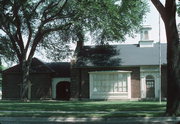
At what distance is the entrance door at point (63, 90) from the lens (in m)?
47.2

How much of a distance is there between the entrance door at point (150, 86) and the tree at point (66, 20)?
554cm

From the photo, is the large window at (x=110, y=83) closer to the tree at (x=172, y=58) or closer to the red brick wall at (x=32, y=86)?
the red brick wall at (x=32, y=86)

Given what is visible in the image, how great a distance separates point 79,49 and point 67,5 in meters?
8.12

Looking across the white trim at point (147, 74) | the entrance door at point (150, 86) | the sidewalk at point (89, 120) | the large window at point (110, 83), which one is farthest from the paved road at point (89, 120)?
the entrance door at point (150, 86)

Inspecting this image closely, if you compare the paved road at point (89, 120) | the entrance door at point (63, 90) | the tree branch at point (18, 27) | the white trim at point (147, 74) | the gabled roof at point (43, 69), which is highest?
the tree branch at point (18, 27)

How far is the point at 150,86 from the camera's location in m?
40.4

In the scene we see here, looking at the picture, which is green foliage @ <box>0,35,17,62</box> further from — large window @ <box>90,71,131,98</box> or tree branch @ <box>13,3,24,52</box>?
large window @ <box>90,71,131,98</box>

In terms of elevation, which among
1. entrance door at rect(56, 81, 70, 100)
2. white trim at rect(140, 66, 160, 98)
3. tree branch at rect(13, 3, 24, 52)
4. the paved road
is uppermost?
tree branch at rect(13, 3, 24, 52)

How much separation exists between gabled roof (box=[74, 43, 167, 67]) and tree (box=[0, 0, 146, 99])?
2388 millimetres

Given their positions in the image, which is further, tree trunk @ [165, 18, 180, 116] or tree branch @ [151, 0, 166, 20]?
tree branch @ [151, 0, 166, 20]

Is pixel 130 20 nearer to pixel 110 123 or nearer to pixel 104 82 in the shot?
pixel 104 82

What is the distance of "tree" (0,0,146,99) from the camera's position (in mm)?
34875

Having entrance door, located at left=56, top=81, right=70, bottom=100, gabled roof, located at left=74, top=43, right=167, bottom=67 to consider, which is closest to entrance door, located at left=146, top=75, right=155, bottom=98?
gabled roof, located at left=74, top=43, right=167, bottom=67

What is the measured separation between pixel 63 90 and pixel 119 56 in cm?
976
